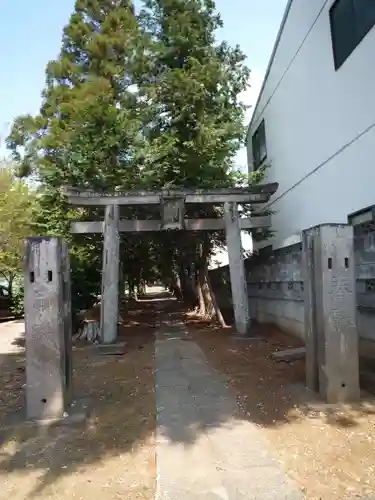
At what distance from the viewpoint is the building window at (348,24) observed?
680 centimetres

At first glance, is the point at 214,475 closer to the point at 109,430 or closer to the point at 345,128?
the point at 109,430

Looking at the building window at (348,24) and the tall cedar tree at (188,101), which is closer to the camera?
the building window at (348,24)

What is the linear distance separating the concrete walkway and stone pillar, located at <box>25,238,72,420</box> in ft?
4.04

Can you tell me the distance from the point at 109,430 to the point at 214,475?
1.57m

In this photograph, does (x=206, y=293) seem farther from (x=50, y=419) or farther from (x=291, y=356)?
(x=50, y=419)

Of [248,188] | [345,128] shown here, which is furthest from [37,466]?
[248,188]

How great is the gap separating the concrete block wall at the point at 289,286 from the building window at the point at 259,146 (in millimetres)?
3092

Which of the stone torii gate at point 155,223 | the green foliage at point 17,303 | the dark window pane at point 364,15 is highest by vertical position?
the dark window pane at point 364,15

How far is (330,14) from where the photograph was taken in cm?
814

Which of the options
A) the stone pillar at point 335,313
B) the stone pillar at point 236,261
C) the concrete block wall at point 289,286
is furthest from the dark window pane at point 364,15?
the stone pillar at point 236,261

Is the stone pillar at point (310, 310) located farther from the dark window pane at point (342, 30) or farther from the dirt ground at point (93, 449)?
the dark window pane at point (342, 30)

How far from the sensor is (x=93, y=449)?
14.0 ft

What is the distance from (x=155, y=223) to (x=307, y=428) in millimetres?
6681

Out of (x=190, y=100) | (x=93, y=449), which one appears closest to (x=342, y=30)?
(x=190, y=100)
